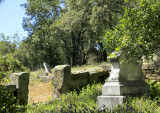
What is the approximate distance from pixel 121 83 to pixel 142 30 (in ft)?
5.84

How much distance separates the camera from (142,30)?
255 inches

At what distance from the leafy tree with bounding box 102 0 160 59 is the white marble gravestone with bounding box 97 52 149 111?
422 millimetres

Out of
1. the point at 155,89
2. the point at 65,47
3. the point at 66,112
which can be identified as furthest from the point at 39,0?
the point at 66,112

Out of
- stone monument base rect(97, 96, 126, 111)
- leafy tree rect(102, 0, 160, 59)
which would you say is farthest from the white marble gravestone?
leafy tree rect(102, 0, 160, 59)

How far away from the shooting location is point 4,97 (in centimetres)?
437

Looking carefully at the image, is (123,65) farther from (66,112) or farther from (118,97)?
(66,112)

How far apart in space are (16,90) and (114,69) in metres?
2.97

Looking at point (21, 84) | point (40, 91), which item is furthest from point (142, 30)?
point (40, 91)

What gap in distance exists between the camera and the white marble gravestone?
19.4ft

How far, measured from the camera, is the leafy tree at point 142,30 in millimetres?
6312

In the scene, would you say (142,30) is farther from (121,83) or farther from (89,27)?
(89,27)

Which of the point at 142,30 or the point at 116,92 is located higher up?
the point at 142,30

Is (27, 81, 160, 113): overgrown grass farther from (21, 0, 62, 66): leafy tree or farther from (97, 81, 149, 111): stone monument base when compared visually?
(21, 0, 62, 66): leafy tree

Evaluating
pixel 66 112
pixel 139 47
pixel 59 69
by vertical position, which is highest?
pixel 139 47
